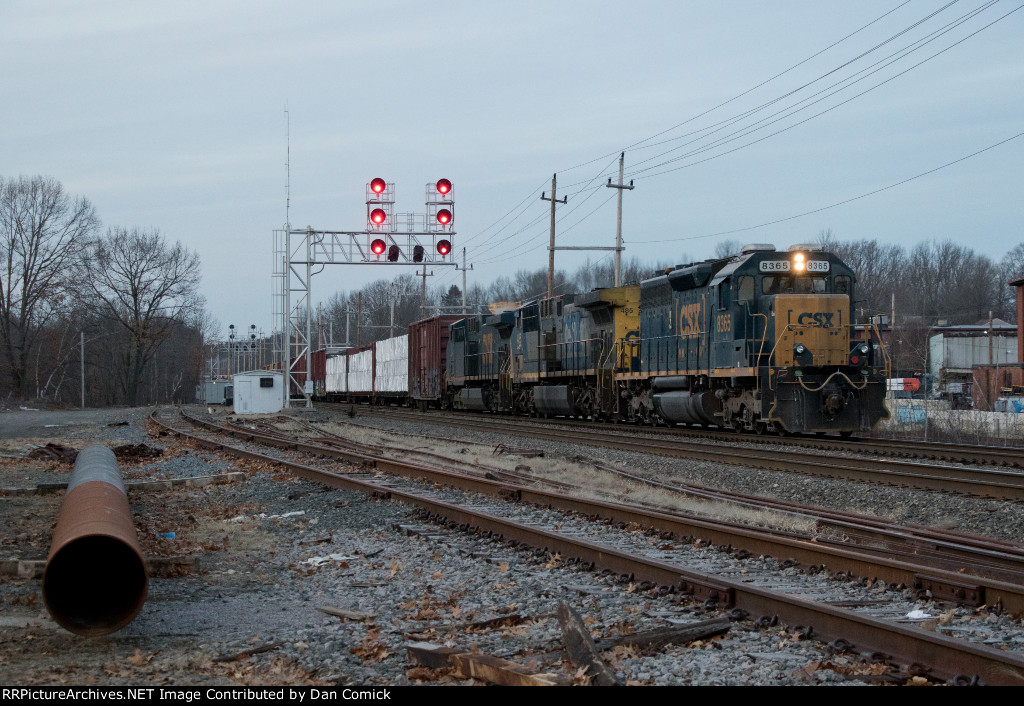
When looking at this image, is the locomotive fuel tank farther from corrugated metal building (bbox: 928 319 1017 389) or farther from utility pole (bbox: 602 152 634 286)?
corrugated metal building (bbox: 928 319 1017 389)

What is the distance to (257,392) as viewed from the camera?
34.7 meters

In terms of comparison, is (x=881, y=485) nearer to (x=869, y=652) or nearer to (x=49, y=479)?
(x=869, y=652)

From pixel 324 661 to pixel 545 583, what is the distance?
6.70 feet

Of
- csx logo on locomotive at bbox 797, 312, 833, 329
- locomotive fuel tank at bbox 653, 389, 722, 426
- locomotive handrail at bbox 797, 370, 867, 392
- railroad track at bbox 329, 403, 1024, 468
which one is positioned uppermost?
csx logo on locomotive at bbox 797, 312, 833, 329

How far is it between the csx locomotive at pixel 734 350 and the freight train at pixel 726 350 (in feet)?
0.08

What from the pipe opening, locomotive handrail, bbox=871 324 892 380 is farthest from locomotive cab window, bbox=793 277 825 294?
the pipe opening

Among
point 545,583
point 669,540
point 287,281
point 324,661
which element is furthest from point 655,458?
point 287,281

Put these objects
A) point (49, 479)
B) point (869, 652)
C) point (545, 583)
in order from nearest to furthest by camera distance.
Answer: point (869, 652) < point (545, 583) < point (49, 479)

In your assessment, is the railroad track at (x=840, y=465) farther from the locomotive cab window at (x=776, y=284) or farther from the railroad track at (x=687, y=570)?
the railroad track at (x=687, y=570)

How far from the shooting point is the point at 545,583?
608 centimetres

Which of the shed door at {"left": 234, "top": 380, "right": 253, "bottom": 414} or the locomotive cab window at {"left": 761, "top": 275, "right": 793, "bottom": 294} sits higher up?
the locomotive cab window at {"left": 761, "top": 275, "right": 793, "bottom": 294}

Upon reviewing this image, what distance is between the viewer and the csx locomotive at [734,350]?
16.4 meters

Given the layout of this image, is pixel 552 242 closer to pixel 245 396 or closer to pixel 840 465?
pixel 245 396

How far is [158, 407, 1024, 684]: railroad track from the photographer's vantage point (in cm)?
399
